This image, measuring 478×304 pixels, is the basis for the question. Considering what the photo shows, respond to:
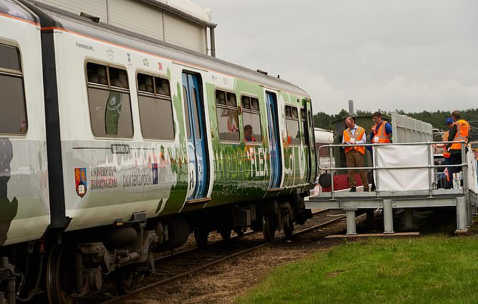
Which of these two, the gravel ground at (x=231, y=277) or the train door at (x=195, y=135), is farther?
the train door at (x=195, y=135)

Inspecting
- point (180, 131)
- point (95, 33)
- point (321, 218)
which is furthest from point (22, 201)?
point (321, 218)

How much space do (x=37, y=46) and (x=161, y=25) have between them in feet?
56.5

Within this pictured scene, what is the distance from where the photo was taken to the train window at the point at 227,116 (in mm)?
13273

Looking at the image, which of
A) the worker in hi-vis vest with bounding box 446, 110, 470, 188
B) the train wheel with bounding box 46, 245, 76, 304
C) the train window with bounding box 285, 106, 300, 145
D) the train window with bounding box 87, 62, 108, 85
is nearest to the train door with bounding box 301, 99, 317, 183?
the train window with bounding box 285, 106, 300, 145

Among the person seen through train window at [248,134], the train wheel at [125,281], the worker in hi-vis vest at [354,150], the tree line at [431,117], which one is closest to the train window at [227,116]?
the person seen through train window at [248,134]

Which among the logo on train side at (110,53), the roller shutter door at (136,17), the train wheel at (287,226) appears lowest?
the train wheel at (287,226)

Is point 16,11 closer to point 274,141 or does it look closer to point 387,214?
point 274,141

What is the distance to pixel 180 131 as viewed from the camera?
37.7 feet

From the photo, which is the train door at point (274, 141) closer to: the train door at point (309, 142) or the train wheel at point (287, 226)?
the train wheel at point (287, 226)

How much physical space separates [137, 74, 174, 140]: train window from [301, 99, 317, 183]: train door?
7.59 m

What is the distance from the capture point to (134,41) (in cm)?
1068

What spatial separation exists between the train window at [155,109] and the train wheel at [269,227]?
6.05 m

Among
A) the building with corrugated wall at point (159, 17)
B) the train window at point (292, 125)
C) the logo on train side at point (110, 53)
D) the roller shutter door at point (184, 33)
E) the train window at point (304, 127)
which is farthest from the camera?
the roller shutter door at point (184, 33)

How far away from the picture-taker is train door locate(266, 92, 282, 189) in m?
15.9
